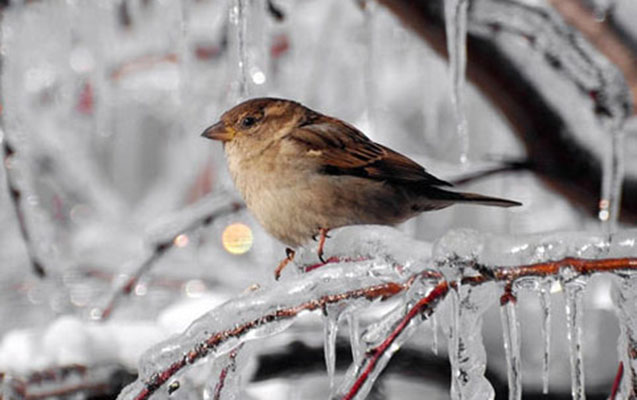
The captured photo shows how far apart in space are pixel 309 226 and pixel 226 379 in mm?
658

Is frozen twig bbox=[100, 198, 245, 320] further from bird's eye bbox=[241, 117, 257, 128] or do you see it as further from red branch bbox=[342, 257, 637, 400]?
red branch bbox=[342, 257, 637, 400]

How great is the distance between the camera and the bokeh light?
4.62 metres

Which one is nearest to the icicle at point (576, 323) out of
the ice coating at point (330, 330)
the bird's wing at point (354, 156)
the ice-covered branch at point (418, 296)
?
the ice-covered branch at point (418, 296)

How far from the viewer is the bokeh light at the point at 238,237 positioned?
462 centimetres

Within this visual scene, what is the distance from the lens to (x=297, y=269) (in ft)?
5.17

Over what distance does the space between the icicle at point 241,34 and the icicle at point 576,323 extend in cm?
118

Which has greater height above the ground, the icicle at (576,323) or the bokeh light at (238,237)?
the icicle at (576,323)

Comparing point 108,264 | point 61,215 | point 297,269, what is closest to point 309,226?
point 297,269

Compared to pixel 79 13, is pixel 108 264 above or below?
below

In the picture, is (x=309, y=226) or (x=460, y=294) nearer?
(x=460, y=294)

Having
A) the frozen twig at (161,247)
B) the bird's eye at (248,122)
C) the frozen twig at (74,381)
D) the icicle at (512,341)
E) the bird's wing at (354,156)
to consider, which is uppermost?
the bird's eye at (248,122)

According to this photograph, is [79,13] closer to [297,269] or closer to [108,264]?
[108,264]

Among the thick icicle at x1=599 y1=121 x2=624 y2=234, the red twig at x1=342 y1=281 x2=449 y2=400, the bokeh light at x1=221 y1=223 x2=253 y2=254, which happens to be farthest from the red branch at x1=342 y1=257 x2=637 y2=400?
the bokeh light at x1=221 y1=223 x2=253 y2=254

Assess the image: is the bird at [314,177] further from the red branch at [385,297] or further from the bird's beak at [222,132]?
the red branch at [385,297]
